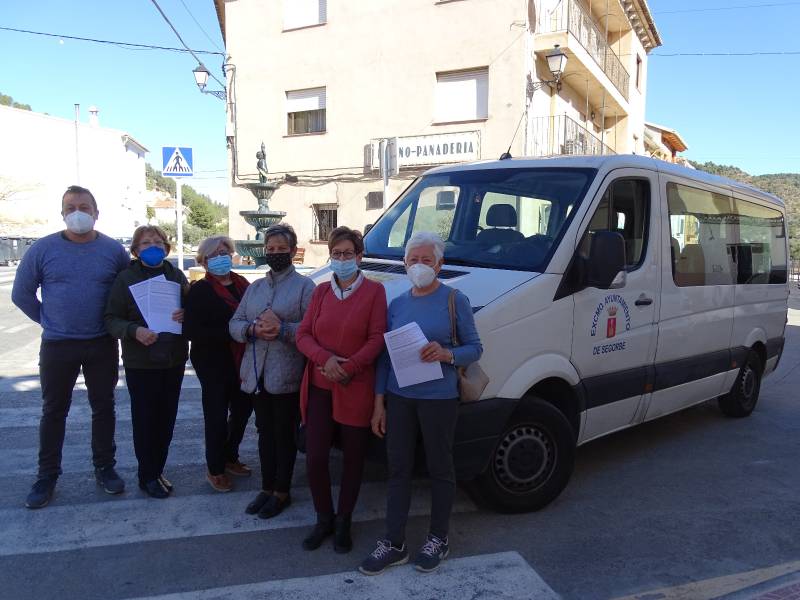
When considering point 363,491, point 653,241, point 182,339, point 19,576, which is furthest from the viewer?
point 653,241

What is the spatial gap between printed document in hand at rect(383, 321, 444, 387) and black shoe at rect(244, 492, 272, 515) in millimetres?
1506

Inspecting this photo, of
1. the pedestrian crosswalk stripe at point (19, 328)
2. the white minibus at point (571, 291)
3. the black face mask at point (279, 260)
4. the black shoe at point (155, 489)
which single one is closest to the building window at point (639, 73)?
the white minibus at point (571, 291)

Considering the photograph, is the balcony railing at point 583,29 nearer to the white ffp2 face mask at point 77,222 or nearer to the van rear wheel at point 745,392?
the van rear wheel at point 745,392

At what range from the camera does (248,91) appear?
66.8 ft

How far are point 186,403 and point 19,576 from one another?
11.5 feet

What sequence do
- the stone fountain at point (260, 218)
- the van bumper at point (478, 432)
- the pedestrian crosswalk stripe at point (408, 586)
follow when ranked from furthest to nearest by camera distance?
1. the stone fountain at point (260, 218)
2. the van bumper at point (478, 432)
3. the pedestrian crosswalk stripe at point (408, 586)

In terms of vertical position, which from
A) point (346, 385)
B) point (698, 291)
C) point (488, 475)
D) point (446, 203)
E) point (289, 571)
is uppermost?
point (446, 203)

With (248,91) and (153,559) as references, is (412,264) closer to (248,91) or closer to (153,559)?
(153,559)

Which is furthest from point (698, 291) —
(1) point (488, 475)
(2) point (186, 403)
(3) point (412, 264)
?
(2) point (186, 403)

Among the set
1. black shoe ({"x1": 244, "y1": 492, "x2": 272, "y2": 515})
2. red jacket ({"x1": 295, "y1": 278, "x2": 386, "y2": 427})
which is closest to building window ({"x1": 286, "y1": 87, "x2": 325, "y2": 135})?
black shoe ({"x1": 244, "y1": 492, "x2": 272, "y2": 515})

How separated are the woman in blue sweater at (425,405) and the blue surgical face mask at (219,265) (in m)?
1.29

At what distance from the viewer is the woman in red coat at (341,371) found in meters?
3.40

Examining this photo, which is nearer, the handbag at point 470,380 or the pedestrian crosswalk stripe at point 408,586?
the pedestrian crosswalk stripe at point 408,586

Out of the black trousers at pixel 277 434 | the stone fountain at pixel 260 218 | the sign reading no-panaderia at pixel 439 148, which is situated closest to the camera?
the black trousers at pixel 277 434
